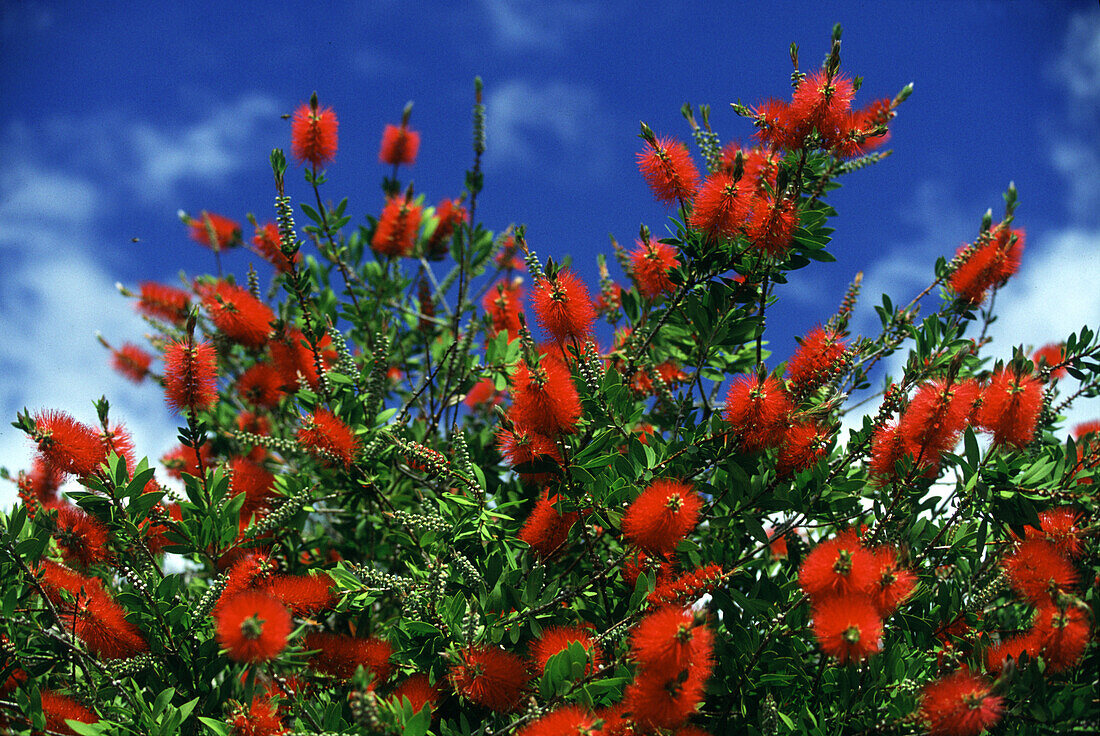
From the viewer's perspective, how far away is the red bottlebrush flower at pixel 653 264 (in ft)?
11.0

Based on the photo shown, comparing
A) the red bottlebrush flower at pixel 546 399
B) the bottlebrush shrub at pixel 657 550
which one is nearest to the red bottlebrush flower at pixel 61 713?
the bottlebrush shrub at pixel 657 550

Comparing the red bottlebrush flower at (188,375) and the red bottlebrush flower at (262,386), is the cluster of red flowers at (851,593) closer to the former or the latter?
the red bottlebrush flower at (188,375)

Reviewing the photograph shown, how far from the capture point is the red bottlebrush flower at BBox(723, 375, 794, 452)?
262 cm

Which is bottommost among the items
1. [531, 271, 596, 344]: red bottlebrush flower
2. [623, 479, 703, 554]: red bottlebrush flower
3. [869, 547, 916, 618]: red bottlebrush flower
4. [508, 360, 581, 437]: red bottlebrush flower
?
[869, 547, 916, 618]: red bottlebrush flower

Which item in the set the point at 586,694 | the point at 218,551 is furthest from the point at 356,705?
the point at 218,551

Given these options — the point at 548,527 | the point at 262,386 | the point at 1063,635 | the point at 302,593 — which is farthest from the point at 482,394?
the point at 1063,635

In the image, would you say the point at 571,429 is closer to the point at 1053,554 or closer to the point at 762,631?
the point at 762,631

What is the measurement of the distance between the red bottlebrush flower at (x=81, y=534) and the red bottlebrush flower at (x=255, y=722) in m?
0.99

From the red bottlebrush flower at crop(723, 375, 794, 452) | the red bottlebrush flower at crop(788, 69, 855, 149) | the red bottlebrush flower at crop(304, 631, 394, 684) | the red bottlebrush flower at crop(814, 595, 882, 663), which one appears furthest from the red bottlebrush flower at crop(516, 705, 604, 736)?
the red bottlebrush flower at crop(788, 69, 855, 149)

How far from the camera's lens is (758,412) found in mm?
2629

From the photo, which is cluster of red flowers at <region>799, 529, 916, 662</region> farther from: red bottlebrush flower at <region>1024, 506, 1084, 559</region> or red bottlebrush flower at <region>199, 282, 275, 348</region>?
red bottlebrush flower at <region>199, 282, 275, 348</region>

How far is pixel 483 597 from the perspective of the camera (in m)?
2.69

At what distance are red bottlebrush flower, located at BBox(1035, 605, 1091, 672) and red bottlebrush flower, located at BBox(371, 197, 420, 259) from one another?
395 centimetres

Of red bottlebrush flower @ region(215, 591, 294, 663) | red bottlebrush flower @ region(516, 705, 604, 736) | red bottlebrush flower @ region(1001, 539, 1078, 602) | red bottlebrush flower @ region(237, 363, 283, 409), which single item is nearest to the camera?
red bottlebrush flower @ region(215, 591, 294, 663)
